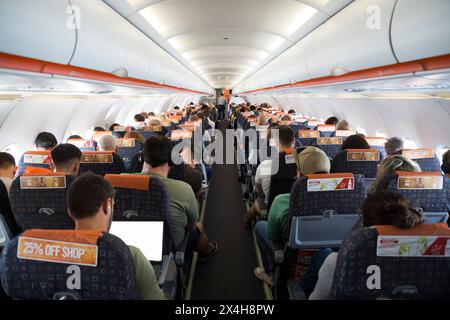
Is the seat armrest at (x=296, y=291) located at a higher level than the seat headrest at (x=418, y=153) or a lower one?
lower

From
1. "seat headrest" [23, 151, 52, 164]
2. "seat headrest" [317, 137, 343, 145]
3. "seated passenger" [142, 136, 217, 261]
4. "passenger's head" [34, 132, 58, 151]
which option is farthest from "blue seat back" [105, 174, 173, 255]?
"seat headrest" [317, 137, 343, 145]

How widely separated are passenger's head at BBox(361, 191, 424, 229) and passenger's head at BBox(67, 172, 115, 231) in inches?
56.7

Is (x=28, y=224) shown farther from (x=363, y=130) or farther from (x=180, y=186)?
(x=363, y=130)

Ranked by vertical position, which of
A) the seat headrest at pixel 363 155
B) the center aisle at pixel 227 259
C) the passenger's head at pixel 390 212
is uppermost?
the seat headrest at pixel 363 155

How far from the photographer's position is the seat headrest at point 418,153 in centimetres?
412

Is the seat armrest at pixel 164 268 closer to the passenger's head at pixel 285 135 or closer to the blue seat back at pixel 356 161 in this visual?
the blue seat back at pixel 356 161

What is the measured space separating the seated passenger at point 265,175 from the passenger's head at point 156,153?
142 cm

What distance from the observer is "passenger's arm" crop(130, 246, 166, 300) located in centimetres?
159

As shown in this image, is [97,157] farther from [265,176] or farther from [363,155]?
[363,155]

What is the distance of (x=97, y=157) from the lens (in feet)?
12.9

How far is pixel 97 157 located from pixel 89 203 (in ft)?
8.02

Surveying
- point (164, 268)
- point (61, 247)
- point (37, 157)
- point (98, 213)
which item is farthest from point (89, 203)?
point (37, 157)

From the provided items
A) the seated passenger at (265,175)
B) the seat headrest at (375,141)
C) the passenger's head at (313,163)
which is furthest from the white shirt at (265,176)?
the seat headrest at (375,141)
